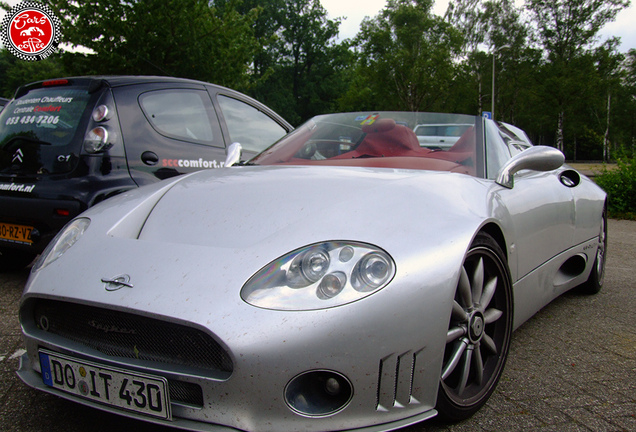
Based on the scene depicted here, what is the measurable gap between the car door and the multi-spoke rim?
2388mm

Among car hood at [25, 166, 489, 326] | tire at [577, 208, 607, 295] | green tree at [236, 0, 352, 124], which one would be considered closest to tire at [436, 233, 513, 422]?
car hood at [25, 166, 489, 326]

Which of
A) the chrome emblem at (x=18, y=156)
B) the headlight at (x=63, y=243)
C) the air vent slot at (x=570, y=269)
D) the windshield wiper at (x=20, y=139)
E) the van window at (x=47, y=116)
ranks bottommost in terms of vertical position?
the air vent slot at (x=570, y=269)

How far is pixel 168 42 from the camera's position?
11.2 m

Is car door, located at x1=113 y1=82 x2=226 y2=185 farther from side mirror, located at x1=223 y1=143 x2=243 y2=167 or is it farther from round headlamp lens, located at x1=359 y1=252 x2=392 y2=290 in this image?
round headlamp lens, located at x1=359 y1=252 x2=392 y2=290

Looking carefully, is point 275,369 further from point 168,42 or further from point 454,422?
point 168,42

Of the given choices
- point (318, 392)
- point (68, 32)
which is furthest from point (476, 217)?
point (68, 32)

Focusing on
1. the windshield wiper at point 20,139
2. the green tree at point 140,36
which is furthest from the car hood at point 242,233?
the green tree at point 140,36

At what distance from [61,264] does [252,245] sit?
0.68 metres

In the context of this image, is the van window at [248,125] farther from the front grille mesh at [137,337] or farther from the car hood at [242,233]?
the front grille mesh at [137,337]

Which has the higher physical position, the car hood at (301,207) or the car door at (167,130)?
the car door at (167,130)

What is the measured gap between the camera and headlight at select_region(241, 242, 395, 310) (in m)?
1.50

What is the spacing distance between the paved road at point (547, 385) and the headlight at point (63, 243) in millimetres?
507

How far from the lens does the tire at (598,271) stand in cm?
368

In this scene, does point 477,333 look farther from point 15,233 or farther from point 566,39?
point 566,39
